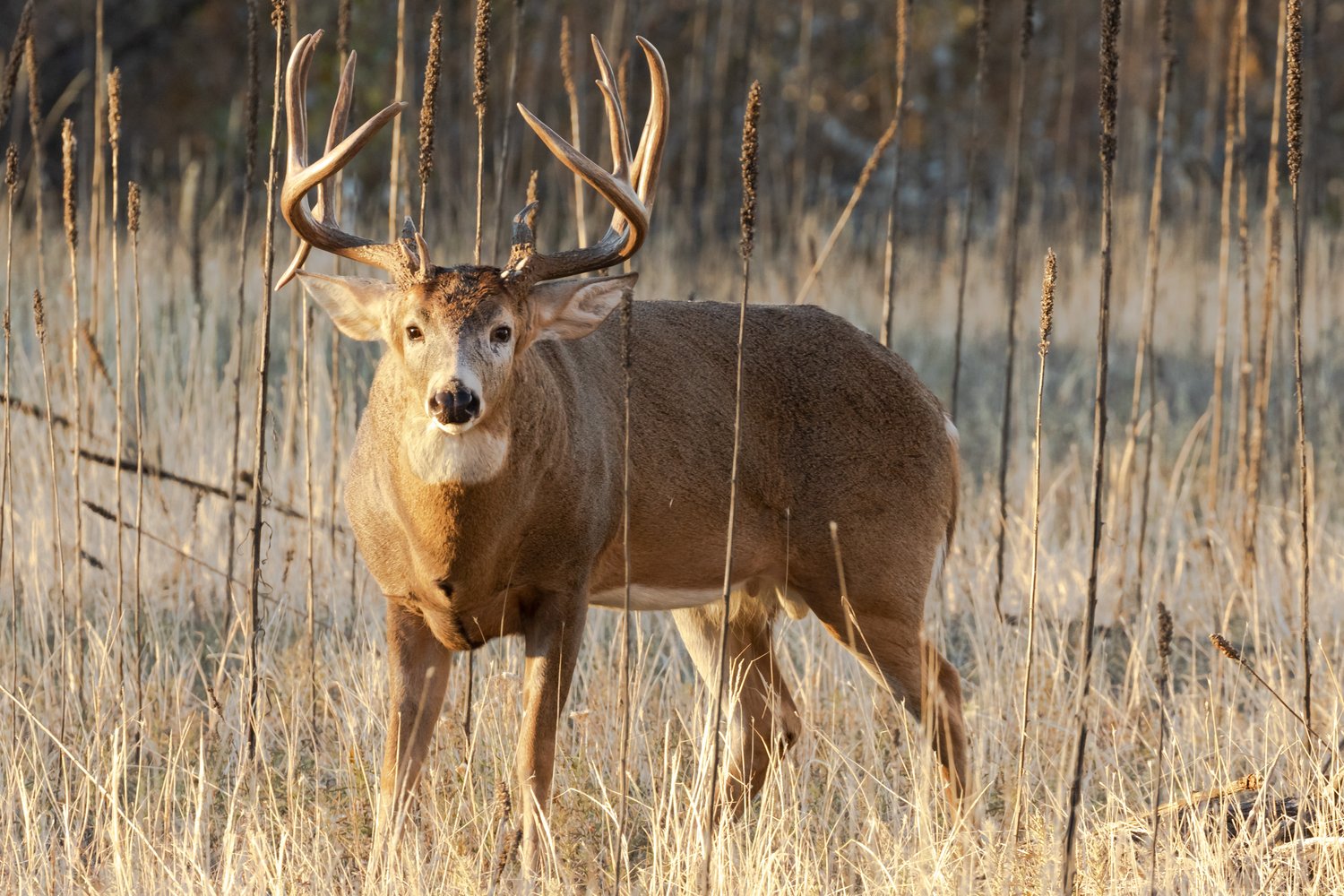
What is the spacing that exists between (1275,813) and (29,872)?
9.64 ft

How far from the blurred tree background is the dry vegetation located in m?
3.12

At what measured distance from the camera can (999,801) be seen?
16.1 feet

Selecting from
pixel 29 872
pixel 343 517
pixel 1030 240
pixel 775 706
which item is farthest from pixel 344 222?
pixel 29 872

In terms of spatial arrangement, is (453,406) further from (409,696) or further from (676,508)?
(676,508)

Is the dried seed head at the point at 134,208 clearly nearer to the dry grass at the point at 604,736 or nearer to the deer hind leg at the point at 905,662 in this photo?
the dry grass at the point at 604,736

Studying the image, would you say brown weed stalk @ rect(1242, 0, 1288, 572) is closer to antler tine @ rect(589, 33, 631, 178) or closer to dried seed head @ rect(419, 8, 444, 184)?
antler tine @ rect(589, 33, 631, 178)

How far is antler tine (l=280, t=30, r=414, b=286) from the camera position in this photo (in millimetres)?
3947

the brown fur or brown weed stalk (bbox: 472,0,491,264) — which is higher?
brown weed stalk (bbox: 472,0,491,264)

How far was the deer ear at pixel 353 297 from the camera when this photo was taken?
13.3 ft

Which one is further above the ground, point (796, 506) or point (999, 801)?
point (796, 506)

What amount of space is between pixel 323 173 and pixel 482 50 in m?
0.69

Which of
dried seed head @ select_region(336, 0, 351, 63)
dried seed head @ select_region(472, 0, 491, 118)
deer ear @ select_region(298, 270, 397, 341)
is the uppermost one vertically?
dried seed head @ select_region(336, 0, 351, 63)

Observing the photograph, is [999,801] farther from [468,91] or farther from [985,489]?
[468,91]

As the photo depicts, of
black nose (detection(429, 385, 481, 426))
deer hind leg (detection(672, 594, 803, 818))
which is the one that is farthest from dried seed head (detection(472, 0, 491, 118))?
deer hind leg (detection(672, 594, 803, 818))
